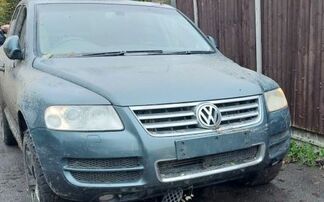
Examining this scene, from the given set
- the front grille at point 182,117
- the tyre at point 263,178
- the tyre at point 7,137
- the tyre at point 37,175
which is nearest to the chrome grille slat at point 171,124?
the front grille at point 182,117

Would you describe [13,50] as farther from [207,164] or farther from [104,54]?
[207,164]

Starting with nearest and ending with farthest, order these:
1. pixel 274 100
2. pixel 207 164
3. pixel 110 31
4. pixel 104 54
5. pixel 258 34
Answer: pixel 207 164 < pixel 274 100 < pixel 104 54 < pixel 110 31 < pixel 258 34

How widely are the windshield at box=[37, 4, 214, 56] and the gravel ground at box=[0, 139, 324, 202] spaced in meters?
1.37

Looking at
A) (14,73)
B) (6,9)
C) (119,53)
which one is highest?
(119,53)

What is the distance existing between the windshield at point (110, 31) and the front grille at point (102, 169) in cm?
133

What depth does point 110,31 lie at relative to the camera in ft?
13.9

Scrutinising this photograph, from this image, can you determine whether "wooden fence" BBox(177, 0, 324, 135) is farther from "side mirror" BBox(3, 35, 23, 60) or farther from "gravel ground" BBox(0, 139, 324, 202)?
"side mirror" BBox(3, 35, 23, 60)

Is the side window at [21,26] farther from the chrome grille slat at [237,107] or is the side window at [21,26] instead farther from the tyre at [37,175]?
the chrome grille slat at [237,107]

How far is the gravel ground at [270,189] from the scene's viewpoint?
392 cm


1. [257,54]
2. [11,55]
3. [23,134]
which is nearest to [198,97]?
[23,134]

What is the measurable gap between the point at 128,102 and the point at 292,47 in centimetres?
288

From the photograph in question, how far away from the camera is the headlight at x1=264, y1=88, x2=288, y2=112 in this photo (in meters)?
3.38

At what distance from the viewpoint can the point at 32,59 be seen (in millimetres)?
3814

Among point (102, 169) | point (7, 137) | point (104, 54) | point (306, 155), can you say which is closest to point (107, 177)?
point (102, 169)
